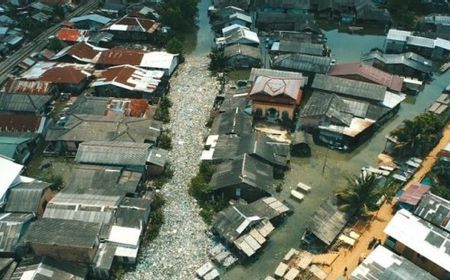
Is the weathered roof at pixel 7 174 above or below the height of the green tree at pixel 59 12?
below

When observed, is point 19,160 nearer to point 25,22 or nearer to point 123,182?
point 123,182

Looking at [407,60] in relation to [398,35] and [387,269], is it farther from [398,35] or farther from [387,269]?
[387,269]

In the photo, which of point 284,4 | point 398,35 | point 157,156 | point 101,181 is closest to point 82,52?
point 157,156

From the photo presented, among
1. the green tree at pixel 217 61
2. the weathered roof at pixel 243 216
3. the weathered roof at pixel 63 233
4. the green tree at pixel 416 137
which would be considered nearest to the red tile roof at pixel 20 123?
the weathered roof at pixel 63 233

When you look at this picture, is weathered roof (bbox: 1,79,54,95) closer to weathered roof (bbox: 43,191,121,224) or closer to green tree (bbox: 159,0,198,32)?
weathered roof (bbox: 43,191,121,224)

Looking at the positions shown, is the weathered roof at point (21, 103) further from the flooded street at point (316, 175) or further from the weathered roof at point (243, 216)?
the flooded street at point (316, 175)

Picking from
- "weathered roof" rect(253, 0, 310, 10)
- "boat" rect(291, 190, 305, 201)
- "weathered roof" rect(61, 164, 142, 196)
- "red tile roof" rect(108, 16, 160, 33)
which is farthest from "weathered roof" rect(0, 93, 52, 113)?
"weathered roof" rect(253, 0, 310, 10)
